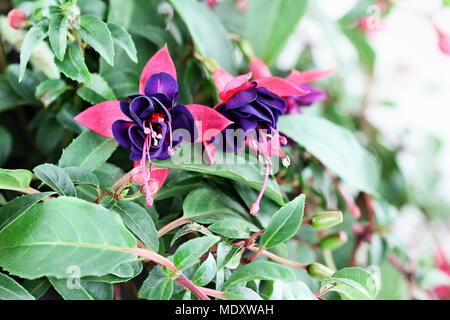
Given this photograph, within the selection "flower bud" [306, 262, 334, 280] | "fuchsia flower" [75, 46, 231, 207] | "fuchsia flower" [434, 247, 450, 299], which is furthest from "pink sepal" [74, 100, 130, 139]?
"fuchsia flower" [434, 247, 450, 299]

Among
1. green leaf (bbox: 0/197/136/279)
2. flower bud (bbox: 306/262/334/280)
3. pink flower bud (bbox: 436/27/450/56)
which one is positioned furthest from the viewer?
pink flower bud (bbox: 436/27/450/56)

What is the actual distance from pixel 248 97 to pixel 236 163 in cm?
6

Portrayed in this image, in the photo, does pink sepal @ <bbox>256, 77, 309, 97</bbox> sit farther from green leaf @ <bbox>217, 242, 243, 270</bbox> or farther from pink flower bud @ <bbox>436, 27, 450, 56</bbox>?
pink flower bud @ <bbox>436, 27, 450, 56</bbox>

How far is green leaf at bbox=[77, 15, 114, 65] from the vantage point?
1.26ft

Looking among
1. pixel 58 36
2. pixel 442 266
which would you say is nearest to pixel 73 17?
pixel 58 36

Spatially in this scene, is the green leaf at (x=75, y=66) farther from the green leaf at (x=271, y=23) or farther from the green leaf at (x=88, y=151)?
the green leaf at (x=271, y=23)

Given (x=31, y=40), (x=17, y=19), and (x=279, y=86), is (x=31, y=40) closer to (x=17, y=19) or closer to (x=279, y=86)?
(x=17, y=19)

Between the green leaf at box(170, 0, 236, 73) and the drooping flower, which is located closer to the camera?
the drooping flower

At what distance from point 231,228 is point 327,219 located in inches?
3.9

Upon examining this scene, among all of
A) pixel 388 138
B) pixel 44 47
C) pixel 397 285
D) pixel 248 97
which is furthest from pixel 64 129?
pixel 388 138

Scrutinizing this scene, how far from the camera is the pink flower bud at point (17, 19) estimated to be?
447 millimetres

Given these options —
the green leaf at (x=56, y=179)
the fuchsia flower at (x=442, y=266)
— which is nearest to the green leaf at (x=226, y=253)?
the green leaf at (x=56, y=179)

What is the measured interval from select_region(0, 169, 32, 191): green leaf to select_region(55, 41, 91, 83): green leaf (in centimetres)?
9

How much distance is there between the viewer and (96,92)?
0.43 metres
